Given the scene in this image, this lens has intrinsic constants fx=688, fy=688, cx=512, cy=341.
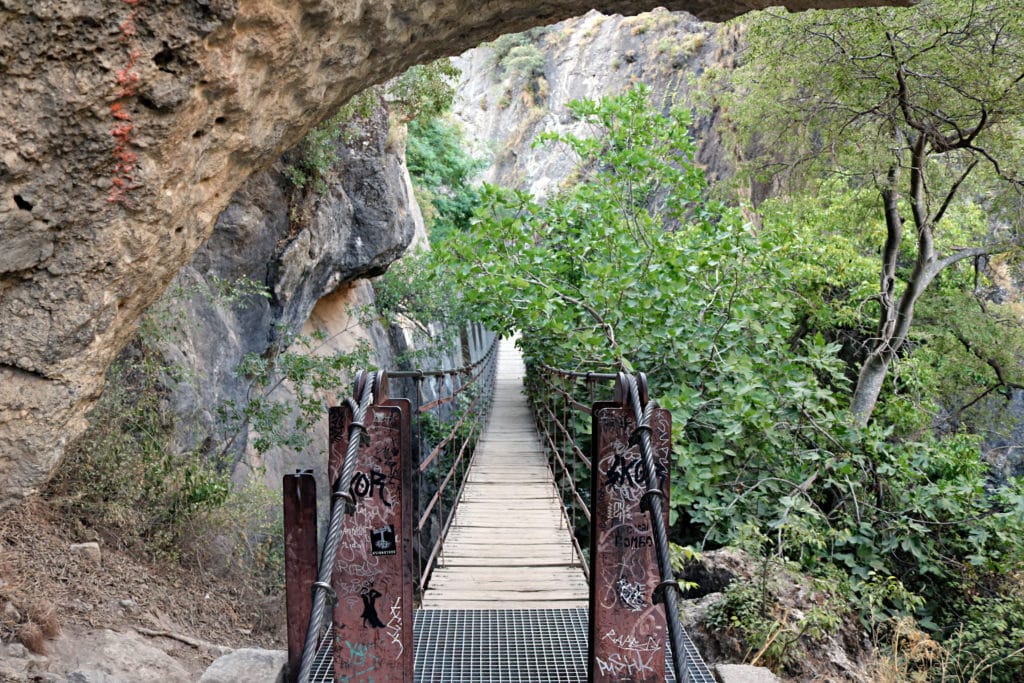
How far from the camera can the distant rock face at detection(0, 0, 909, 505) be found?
91.7 inches

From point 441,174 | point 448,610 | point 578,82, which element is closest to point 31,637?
point 448,610

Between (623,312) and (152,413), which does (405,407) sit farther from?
(623,312)

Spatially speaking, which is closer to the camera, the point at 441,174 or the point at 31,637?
the point at 31,637

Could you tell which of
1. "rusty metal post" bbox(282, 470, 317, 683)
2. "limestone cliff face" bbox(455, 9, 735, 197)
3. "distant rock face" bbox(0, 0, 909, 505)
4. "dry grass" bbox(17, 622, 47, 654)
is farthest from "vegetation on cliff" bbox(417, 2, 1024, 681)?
"limestone cliff face" bbox(455, 9, 735, 197)

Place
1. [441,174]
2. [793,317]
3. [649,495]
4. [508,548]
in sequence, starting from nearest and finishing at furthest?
[649,495], [508,548], [793,317], [441,174]

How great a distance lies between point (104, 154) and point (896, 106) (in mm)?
8043

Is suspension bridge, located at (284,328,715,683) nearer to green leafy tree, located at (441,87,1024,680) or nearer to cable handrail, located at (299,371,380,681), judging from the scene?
cable handrail, located at (299,371,380,681)

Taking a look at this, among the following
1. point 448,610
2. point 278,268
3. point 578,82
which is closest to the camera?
point 448,610

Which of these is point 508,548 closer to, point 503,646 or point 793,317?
point 503,646

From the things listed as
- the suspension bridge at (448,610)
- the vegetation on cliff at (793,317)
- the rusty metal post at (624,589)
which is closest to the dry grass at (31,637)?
the suspension bridge at (448,610)

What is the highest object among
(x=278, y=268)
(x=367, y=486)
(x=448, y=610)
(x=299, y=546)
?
(x=278, y=268)

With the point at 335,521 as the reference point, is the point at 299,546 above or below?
below

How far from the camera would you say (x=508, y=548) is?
4512mm

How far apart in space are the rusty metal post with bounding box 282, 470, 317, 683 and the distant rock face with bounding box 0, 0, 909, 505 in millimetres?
1125
